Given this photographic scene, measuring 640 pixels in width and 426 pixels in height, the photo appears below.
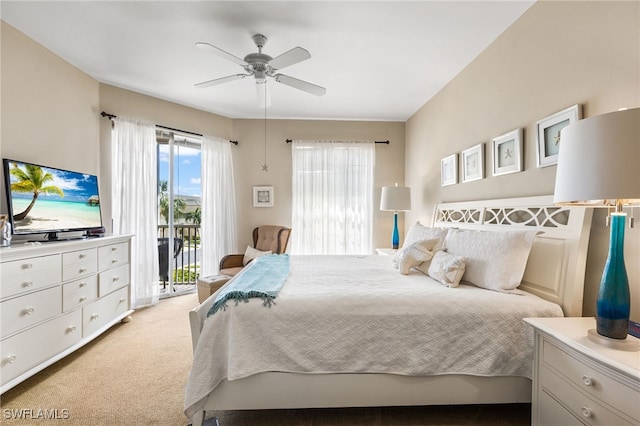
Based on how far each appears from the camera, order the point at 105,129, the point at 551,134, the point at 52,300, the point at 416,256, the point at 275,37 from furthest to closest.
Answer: the point at 105,129, the point at 275,37, the point at 416,256, the point at 52,300, the point at 551,134

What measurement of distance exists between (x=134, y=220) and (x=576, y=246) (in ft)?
13.9

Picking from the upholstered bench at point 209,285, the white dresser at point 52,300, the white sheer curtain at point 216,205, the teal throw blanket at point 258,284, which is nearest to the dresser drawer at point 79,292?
the white dresser at point 52,300

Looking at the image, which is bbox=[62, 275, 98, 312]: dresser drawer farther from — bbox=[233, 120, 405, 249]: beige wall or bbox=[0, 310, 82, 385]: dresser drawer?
bbox=[233, 120, 405, 249]: beige wall

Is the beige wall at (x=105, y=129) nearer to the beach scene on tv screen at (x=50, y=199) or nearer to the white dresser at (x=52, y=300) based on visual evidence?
the beach scene on tv screen at (x=50, y=199)

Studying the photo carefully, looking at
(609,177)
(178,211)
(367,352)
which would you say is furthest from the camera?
(178,211)

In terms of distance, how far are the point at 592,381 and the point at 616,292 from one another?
1.19ft

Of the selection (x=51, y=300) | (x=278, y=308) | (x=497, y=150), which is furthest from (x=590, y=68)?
(x=51, y=300)

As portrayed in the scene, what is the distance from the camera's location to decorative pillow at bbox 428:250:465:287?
191 centimetres

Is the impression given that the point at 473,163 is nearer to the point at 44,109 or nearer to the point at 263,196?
the point at 263,196

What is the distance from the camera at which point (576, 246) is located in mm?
1626

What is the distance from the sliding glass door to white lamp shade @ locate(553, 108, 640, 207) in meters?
4.28

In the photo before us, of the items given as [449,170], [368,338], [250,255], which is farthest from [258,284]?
[449,170]

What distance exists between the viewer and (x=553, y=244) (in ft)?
5.80

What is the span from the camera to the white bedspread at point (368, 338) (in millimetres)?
1530
